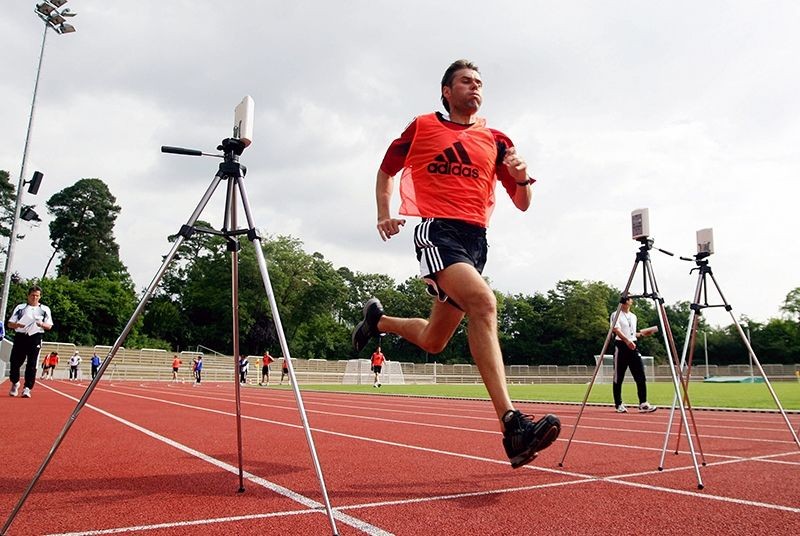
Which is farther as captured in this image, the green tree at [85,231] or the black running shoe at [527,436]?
the green tree at [85,231]

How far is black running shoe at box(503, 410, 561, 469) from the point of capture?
9.06 ft

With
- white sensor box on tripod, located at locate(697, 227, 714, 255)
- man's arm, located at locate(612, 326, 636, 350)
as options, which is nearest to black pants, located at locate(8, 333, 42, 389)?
man's arm, located at locate(612, 326, 636, 350)

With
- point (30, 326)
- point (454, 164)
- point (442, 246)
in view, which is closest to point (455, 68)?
point (454, 164)

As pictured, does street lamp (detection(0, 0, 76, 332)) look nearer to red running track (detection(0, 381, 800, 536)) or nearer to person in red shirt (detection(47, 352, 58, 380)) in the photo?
person in red shirt (detection(47, 352, 58, 380))

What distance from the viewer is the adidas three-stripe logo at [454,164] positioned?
12.0 ft

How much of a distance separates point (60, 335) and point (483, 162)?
58.9 meters

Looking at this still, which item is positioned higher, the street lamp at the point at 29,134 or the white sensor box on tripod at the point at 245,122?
the street lamp at the point at 29,134

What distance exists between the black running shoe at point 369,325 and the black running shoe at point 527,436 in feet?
5.54

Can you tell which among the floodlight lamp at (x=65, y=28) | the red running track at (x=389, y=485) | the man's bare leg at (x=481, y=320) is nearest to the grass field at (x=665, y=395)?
the red running track at (x=389, y=485)

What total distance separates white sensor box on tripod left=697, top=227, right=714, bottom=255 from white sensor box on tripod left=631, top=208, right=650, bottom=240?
99cm

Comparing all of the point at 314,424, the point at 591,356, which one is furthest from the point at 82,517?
the point at 591,356

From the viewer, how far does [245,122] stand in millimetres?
3021

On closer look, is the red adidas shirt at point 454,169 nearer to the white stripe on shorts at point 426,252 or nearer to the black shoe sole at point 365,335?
the white stripe on shorts at point 426,252

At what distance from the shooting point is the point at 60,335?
52.9 meters
